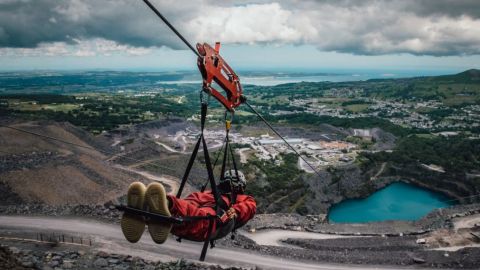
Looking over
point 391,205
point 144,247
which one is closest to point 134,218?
point 144,247

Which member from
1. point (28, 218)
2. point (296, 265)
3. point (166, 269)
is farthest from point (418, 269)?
point (28, 218)

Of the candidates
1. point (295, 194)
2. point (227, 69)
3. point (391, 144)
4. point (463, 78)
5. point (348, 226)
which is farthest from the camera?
point (463, 78)

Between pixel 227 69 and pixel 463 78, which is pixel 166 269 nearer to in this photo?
pixel 227 69

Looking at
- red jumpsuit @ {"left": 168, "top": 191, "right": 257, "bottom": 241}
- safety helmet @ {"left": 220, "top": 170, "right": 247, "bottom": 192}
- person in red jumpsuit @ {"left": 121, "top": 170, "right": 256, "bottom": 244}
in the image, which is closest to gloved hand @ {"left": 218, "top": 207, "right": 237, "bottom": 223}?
person in red jumpsuit @ {"left": 121, "top": 170, "right": 256, "bottom": 244}

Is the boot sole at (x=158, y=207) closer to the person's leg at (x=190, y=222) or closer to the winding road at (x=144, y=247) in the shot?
the person's leg at (x=190, y=222)

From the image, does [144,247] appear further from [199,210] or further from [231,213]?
[199,210]

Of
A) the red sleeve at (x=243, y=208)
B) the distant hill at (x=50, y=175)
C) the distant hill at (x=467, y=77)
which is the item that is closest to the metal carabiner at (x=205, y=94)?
the red sleeve at (x=243, y=208)
